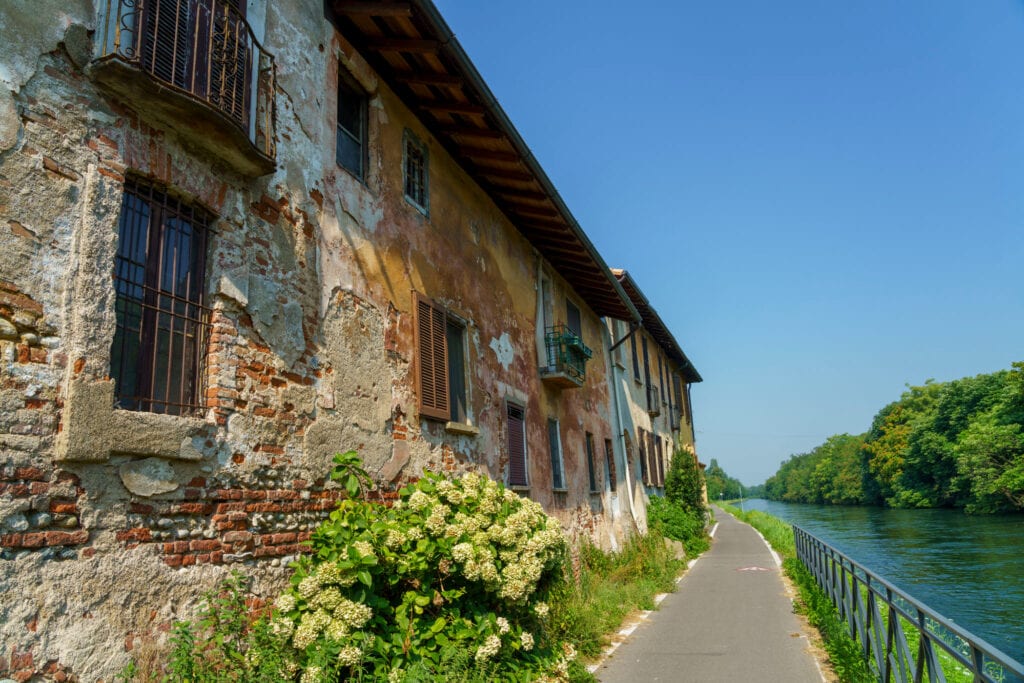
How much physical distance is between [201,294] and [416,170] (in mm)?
4278

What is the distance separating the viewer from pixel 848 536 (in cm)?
3150

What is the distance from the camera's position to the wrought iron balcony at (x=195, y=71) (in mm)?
4531

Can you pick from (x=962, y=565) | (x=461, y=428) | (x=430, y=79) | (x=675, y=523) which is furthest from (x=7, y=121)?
(x=962, y=565)

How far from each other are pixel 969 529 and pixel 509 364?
95.0 feet

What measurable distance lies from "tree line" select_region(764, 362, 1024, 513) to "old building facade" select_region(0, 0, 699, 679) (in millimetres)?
40294

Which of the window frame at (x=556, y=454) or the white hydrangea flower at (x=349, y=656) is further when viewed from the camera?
the window frame at (x=556, y=454)

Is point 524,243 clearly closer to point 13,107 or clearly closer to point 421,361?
point 421,361

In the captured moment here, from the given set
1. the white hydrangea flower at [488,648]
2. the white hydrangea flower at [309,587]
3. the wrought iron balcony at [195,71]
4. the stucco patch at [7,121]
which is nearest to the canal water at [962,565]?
the white hydrangea flower at [488,648]

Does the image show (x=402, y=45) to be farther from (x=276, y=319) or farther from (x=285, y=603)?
(x=285, y=603)

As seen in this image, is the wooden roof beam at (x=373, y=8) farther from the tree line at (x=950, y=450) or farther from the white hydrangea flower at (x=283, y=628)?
the tree line at (x=950, y=450)

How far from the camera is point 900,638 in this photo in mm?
5508

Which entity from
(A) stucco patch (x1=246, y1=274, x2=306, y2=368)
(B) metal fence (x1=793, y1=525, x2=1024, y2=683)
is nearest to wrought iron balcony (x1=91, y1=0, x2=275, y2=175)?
(A) stucco patch (x1=246, y1=274, x2=306, y2=368)

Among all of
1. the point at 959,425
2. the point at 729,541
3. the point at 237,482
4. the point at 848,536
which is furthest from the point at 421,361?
the point at 959,425

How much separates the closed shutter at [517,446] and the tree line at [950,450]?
1429 inches
